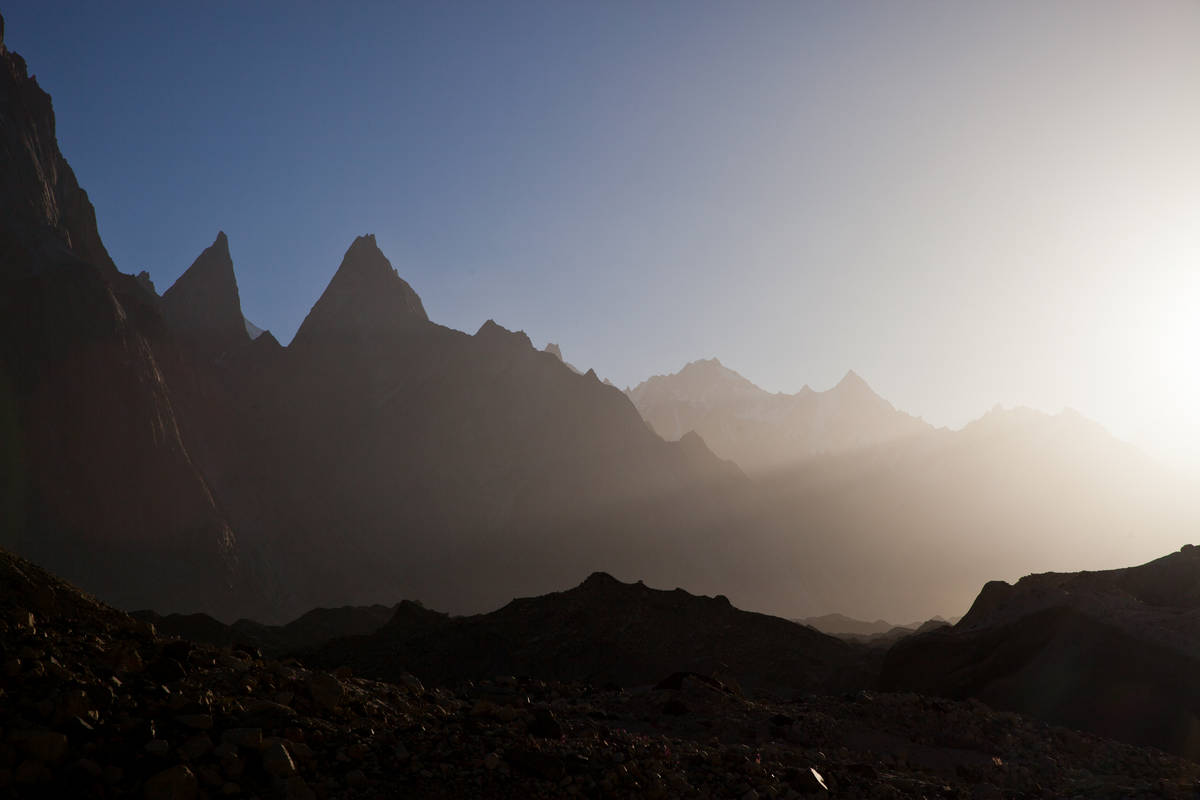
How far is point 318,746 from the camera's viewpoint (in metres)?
7.46

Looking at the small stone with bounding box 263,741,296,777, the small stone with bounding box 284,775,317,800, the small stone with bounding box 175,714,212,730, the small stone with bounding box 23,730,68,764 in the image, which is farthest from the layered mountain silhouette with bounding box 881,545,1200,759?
the small stone with bounding box 23,730,68,764

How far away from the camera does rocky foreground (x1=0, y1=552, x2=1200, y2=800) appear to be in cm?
640

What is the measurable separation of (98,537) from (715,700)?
80.5 meters

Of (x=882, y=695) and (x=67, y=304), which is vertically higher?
(x=67, y=304)

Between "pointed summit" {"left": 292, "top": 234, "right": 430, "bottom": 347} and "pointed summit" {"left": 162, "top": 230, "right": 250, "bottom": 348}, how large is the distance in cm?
1163

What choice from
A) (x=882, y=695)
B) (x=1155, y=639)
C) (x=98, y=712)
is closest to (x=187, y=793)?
(x=98, y=712)

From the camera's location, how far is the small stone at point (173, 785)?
6.08 m

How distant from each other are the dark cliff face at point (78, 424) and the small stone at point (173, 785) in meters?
79.8

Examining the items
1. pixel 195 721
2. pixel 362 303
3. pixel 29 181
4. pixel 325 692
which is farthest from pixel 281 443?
pixel 195 721

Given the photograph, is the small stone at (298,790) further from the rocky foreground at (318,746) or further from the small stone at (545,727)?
the small stone at (545,727)

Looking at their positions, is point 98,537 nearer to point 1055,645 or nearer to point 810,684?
point 810,684

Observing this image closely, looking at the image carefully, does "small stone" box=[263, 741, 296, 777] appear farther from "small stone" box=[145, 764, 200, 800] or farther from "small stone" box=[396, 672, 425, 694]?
"small stone" box=[396, 672, 425, 694]

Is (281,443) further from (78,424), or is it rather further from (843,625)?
(843,625)

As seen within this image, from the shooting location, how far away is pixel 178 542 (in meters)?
82.4
